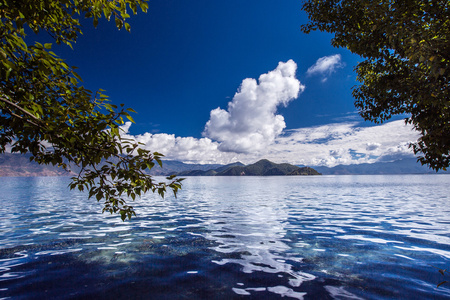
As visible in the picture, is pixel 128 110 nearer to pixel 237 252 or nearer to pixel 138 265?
pixel 138 265

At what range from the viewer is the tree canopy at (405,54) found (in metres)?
5.68

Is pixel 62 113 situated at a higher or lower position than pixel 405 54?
lower

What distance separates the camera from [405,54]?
21.5 ft

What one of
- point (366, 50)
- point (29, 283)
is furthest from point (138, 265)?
point (366, 50)

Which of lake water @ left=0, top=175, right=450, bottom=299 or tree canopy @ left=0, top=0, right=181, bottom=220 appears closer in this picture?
tree canopy @ left=0, top=0, right=181, bottom=220

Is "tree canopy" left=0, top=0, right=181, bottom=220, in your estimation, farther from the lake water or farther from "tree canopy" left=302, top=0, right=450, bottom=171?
"tree canopy" left=302, top=0, right=450, bottom=171

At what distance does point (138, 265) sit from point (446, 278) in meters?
11.6

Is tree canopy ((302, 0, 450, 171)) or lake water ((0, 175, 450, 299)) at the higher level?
tree canopy ((302, 0, 450, 171))

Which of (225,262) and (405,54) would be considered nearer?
(405,54)

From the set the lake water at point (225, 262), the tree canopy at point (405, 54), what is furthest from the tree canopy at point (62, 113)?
the tree canopy at point (405, 54)

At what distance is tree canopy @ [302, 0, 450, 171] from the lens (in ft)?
18.6

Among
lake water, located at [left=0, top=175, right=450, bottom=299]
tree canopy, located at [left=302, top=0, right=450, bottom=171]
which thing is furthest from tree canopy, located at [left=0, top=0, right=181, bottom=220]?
tree canopy, located at [left=302, top=0, right=450, bottom=171]

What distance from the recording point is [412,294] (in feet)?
21.6

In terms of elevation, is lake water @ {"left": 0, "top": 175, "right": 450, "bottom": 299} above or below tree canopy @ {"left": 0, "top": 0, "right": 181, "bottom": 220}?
below
